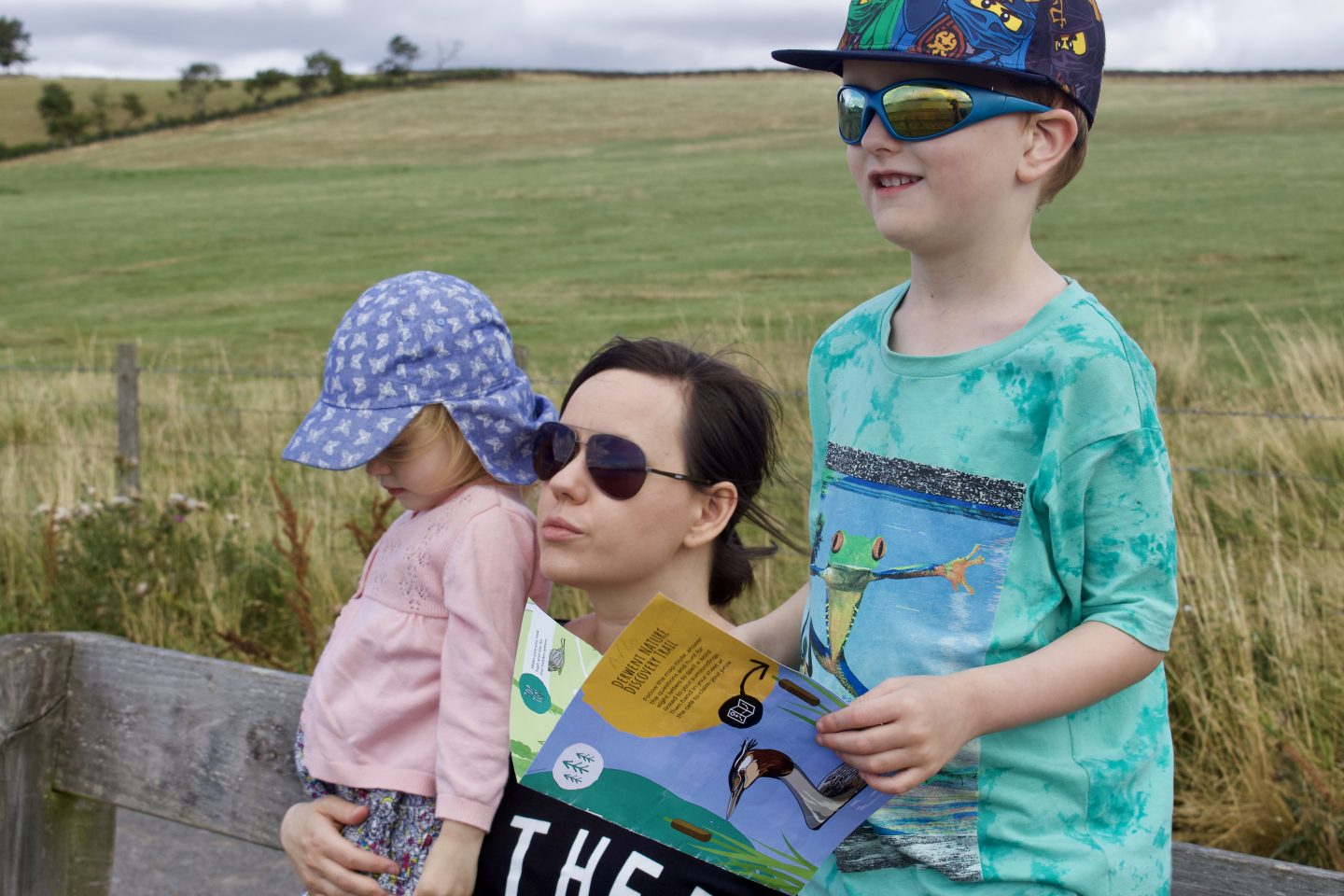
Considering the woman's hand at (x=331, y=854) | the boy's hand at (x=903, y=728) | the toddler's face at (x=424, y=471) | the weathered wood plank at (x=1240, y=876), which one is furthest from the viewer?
the toddler's face at (x=424, y=471)

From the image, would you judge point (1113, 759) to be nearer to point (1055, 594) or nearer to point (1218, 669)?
point (1055, 594)

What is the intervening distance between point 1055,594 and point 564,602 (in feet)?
9.84

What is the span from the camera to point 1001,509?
135 cm

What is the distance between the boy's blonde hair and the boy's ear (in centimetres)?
83

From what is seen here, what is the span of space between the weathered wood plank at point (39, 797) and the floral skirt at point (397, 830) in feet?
2.22

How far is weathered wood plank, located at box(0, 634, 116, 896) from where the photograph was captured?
2137mm

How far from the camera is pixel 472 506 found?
1773mm

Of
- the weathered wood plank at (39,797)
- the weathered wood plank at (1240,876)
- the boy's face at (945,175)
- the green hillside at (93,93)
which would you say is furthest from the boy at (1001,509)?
the green hillside at (93,93)

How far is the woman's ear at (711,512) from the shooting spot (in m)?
1.67

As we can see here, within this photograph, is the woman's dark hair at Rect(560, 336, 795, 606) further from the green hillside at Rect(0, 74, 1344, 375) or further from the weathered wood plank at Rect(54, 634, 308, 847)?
the green hillside at Rect(0, 74, 1344, 375)

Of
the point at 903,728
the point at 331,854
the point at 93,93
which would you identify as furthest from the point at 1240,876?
the point at 93,93

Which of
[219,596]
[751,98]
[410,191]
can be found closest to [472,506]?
[219,596]

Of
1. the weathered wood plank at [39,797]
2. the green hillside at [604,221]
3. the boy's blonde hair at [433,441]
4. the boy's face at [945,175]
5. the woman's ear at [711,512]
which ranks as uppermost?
the green hillside at [604,221]

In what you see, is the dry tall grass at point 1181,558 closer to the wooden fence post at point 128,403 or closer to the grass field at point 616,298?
the grass field at point 616,298
